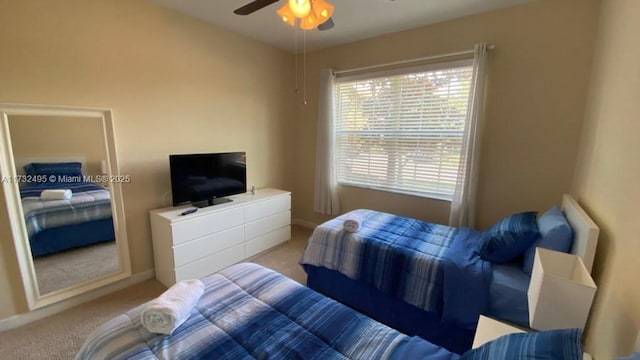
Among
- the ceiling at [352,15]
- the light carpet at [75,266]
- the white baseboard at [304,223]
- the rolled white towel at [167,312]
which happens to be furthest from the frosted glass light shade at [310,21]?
the white baseboard at [304,223]

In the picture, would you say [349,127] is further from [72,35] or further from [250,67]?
[72,35]

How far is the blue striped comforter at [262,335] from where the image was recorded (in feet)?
3.45

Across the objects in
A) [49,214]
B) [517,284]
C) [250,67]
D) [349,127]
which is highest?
[250,67]

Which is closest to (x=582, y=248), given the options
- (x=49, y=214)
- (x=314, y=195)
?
(x=314, y=195)

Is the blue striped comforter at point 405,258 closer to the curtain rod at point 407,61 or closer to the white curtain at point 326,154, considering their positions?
the white curtain at point 326,154

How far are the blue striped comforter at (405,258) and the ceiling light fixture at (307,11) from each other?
1639mm

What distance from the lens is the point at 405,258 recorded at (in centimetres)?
199

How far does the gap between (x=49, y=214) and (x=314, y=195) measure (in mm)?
2766

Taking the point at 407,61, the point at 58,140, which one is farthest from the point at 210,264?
the point at 407,61

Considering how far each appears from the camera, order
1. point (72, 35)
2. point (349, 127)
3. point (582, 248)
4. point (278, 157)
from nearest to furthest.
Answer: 1. point (582, 248)
2. point (72, 35)
3. point (349, 127)
4. point (278, 157)

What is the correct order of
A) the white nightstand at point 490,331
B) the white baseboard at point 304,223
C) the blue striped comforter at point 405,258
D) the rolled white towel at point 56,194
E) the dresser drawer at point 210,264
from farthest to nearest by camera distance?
the white baseboard at point 304,223 → the dresser drawer at point 210,264 → the rolled white towel at point 56,194 → the blue striped comforter at point 405,258 → the white nightstand at point 490,331

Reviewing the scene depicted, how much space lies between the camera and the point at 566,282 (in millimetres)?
1024

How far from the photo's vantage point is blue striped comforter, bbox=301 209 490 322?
70.9 inches

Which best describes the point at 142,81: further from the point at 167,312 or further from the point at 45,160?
the point at 167,312
